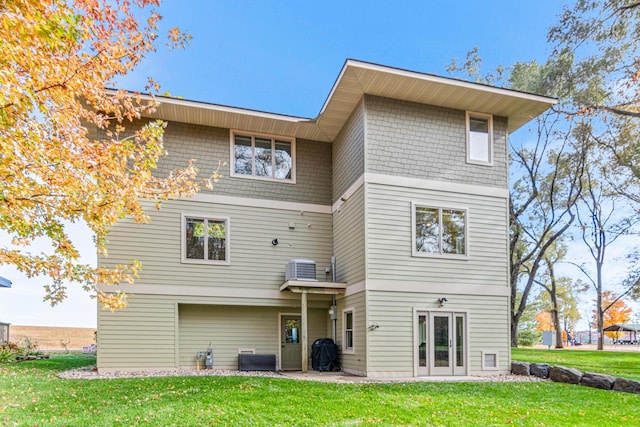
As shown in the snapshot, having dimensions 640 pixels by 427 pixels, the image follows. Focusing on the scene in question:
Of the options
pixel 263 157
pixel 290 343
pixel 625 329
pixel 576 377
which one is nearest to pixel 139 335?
pixel 290 343

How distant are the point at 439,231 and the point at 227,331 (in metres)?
5.85

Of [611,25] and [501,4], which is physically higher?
[501,4]

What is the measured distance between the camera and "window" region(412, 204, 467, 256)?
1073cm

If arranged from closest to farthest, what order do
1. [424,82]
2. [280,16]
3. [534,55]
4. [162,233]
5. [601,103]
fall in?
[424,82], [162,233], [601,103], [280,16], [534,55]

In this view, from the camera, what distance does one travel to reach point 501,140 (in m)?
Answer: 11.6

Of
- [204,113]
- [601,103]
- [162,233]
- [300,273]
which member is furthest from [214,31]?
[601,103]

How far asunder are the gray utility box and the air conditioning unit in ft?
6.88

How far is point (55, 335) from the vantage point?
67.2 ft

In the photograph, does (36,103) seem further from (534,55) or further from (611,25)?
(534,55)

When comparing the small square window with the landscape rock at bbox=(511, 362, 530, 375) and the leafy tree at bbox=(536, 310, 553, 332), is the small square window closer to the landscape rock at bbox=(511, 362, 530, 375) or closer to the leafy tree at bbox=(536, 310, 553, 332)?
the landscape rock at bbox=(511, 362, 530, 375)

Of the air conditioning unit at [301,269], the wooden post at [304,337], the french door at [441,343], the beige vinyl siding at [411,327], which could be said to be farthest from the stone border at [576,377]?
the air conditioning unit at [301,269]

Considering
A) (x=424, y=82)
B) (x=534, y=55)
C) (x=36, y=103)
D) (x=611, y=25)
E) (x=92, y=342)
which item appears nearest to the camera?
(x=36, y=103)

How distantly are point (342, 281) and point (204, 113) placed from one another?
539 cm

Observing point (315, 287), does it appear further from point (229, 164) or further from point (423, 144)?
point (423, 144)
